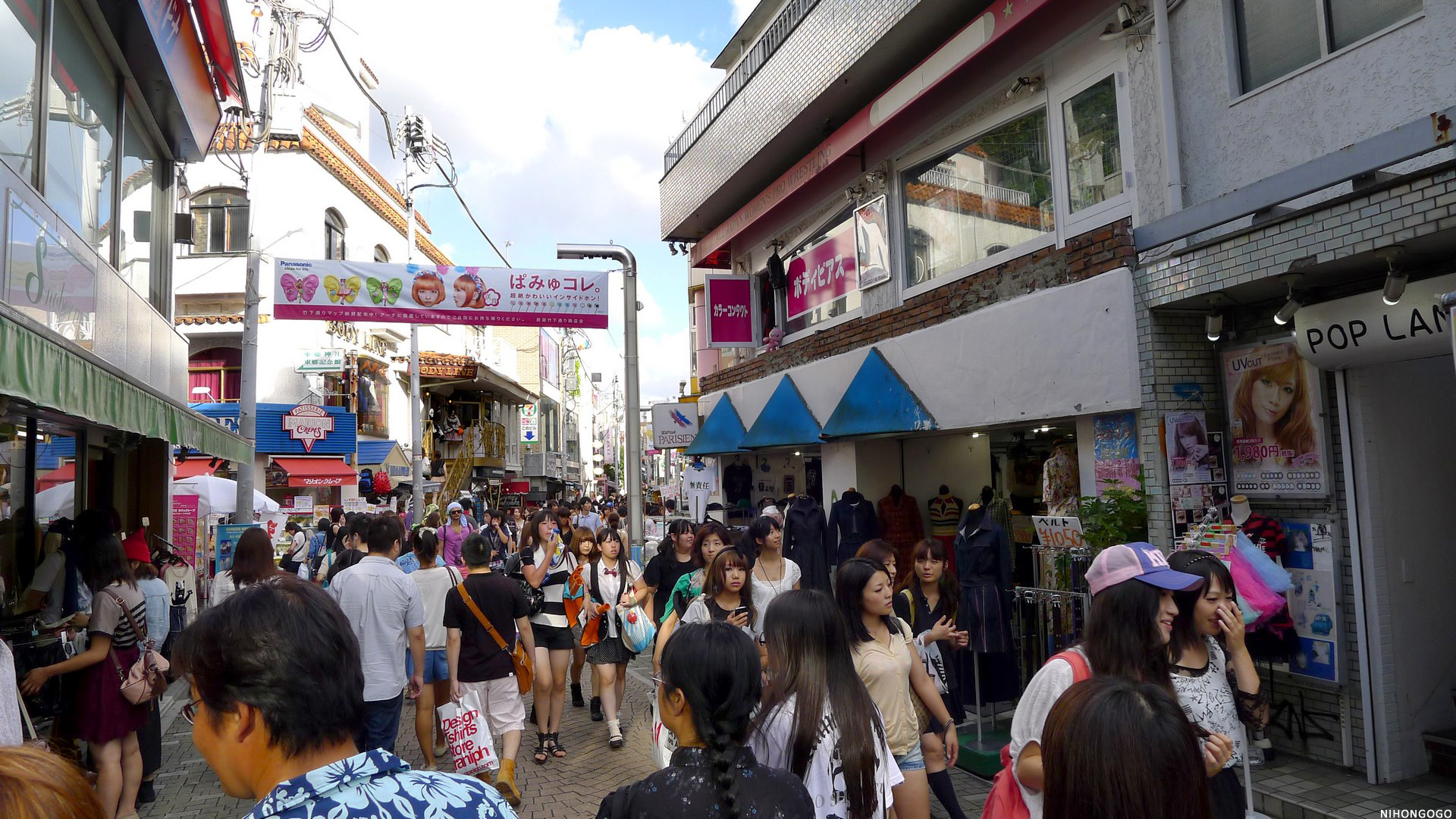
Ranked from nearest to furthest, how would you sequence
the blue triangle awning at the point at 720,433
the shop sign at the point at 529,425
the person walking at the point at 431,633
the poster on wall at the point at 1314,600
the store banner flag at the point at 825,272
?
the poster on wall at the point at 1314,600 → the person walking at the point at 431,633 → the store banner flag at the point at 825,272 → the blue triangle awning at the point at 720,433 → the shop sign at the point at 529,425

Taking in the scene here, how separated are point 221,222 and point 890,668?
84.8 ft

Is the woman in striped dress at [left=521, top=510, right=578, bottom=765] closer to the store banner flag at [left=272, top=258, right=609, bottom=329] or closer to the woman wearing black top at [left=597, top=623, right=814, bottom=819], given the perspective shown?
the woman wearing black top at [left=597, top=623, right=814, bottom=819]

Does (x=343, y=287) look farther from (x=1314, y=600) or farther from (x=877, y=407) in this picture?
(x=1314, y=600)

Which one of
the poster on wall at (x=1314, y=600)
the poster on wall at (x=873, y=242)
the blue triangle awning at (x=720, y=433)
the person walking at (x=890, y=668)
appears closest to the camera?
the person walking at (x=890, y=668)

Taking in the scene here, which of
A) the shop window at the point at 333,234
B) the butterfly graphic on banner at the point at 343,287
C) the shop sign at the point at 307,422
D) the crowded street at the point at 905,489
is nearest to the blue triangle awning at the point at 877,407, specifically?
the crowded street at the point at 905,489

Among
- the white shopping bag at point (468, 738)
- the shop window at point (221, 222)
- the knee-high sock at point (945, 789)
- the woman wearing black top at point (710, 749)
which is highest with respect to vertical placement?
the shop window at point (221, 222)

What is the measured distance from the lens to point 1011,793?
2.79 m

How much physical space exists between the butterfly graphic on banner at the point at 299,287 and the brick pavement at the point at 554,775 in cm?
615

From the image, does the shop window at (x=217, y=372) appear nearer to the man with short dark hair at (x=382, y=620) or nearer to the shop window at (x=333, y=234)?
the shop window at (x=333, y=234)

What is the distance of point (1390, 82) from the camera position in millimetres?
5445

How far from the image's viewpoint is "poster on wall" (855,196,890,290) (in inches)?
439

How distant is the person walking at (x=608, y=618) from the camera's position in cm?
757

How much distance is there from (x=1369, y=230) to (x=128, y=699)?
314 inches

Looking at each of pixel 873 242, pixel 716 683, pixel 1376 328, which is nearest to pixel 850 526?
pixel 873 242
